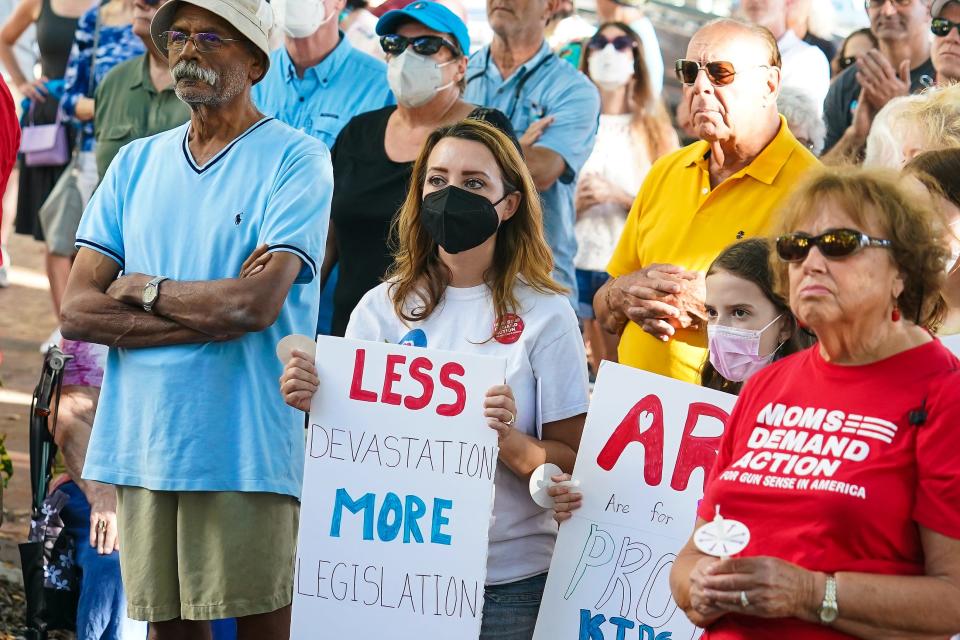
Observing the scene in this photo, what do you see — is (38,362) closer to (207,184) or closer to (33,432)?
(33,432)

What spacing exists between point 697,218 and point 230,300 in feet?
5.06

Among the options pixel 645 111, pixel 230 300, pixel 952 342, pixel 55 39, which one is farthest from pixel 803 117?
pixel 55 39

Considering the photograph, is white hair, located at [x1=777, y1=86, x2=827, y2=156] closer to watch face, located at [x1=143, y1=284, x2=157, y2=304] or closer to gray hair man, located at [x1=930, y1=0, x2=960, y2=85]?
gray hair man, located at [x1=930, y1=0, x2=960, y2=85]

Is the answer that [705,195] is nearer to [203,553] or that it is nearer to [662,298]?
[662,298]

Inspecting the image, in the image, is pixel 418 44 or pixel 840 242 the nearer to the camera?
pixel 840 242

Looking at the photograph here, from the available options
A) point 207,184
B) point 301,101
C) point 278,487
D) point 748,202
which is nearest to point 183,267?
point 207,184

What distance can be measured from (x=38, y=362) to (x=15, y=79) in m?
1.95

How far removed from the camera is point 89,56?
26.6ft

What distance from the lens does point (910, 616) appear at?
8.38ft

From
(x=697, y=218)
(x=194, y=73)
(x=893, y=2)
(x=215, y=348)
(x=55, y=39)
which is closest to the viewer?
(x=215, y=348)

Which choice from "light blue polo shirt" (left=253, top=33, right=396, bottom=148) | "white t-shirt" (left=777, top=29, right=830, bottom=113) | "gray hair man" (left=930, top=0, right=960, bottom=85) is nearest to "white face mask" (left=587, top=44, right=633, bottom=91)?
"white t-shirt" (left=777, top=29, right=830, bottom=113)

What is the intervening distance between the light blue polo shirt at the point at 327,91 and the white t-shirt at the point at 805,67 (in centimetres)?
208

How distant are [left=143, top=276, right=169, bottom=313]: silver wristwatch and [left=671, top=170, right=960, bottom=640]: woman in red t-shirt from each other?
6.36 feet

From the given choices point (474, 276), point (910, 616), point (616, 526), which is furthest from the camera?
point (474, 276)
